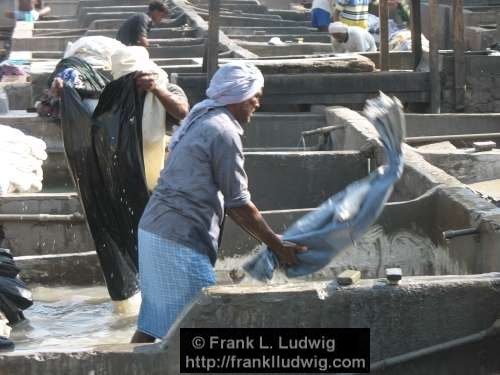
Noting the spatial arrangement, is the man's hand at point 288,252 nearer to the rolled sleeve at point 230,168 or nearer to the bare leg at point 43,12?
the rolled sleeve at point 230,168

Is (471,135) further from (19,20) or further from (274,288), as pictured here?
(19,20)

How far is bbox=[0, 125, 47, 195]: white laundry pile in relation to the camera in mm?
9500

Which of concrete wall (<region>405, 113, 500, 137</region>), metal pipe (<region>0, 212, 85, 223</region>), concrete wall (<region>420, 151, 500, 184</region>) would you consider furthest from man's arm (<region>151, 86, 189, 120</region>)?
concrete wall (<region>405, 113, 500, 137</region>)

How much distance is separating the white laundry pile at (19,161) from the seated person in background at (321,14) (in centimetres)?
1075

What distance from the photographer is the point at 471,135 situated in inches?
414

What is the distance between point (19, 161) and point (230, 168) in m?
4.50

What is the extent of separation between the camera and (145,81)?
6.96 meters

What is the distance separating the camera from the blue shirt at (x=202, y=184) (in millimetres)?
5559

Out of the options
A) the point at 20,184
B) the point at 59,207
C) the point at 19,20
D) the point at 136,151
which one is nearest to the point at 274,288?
the point at 136,151

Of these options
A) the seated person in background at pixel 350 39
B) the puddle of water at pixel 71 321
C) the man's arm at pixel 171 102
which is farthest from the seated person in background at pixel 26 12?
the man's arm at pixel 171 102

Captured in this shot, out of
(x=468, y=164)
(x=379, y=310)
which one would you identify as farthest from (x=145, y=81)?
(x=468, y=164)

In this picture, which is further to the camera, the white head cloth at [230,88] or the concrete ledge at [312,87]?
the concrete ledge at [312,87]

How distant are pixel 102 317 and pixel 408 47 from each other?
29.7ft

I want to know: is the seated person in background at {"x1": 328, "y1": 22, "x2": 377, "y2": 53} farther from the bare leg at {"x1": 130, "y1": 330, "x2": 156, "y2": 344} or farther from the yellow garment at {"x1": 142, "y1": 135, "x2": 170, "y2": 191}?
the bare leg at {"x1": 130, "y1": 330, "x2": 156, "y2": 344}
